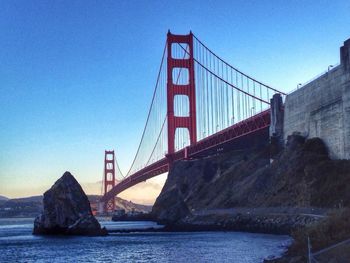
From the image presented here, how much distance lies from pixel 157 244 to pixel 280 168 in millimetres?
23970

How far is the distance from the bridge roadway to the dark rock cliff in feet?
6.15

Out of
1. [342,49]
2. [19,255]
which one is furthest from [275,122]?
[19,255]

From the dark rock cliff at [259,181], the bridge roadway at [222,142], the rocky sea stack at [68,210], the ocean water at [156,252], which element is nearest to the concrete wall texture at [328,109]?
the dark rock cliff at [259,181]

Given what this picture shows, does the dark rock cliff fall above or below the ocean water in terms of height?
above

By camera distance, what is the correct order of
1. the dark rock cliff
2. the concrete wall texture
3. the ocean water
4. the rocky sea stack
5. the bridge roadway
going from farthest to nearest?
1. the bridge roadway
2. the rocky sea stack
3. the concrete wall texture
4. the dark rock cliff
5. the ocean water

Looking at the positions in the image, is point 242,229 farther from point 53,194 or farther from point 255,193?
point 53,194

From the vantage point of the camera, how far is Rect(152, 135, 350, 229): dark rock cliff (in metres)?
51.0

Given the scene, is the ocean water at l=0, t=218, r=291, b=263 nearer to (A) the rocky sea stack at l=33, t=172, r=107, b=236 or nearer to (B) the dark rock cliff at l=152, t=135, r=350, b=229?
(B) the dark rock cliff at l=152, t=135, r=350, b=229

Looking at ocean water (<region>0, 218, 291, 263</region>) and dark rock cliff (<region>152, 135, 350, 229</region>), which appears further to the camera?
dark rock cliff (<region>152, 135, 350, 229</region>)

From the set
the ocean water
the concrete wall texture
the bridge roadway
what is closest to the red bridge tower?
the bridge roadway

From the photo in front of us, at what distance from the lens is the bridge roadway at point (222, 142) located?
7500 cm

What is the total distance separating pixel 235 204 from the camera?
6856 cm

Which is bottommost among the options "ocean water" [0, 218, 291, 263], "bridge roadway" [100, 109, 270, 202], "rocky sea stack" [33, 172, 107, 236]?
"ocean water" [0, 218, 291, 263]

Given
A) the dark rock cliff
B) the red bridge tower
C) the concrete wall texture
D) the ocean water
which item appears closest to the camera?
the ocean water
